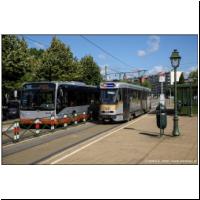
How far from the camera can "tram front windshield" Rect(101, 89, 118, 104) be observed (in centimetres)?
2462

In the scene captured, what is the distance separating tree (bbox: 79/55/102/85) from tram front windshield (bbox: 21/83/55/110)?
73.5ft

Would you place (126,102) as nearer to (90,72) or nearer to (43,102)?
(43,102)

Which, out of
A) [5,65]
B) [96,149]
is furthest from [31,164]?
[5,65]

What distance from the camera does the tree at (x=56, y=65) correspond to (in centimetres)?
3906

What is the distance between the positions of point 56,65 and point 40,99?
709 inches

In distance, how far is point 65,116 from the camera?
23125 mm

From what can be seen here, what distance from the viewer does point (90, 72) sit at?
1921 inches

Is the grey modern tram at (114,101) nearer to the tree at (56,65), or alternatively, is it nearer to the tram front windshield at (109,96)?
the tram front windshield at (109,96)

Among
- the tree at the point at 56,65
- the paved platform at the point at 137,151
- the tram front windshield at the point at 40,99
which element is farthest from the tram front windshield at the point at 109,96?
the tree at the point at 56,65

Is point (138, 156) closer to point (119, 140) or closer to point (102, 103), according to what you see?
point (119, 140)

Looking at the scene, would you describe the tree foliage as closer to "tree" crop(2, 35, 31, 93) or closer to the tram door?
"tree" crop(2, 35, 31, 93)

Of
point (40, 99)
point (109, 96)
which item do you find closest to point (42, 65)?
point (109, 96)

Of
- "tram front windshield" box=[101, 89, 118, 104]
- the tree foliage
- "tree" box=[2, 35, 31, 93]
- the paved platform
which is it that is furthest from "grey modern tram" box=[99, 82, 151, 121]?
the tree foliage

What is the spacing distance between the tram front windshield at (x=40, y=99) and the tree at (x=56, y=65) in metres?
16.7
